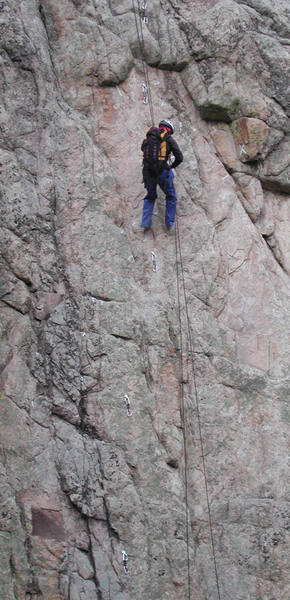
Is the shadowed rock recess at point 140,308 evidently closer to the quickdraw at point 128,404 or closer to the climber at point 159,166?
the quickdraw at point 128,404

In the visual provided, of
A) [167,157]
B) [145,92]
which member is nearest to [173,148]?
[167,157]

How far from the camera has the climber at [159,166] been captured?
46.7 feet

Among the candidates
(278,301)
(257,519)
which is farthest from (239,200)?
(257,519)

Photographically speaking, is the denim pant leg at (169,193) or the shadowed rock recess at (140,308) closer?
the shadowed rock recess at (140,308)

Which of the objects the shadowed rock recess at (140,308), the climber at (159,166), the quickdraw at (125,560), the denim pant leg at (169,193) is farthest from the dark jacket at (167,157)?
the quickdraw at (125,560)

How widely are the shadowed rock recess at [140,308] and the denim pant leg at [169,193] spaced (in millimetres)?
371

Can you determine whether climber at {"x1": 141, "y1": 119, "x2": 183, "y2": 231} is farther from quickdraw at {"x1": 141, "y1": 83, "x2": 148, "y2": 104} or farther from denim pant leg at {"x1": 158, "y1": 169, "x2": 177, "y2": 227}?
quickdraw at {"x1": 141, "y1": 83, "x2": 148, "y2": 104}

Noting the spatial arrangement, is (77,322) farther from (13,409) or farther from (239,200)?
(239,200)

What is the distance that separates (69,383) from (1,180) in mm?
3780

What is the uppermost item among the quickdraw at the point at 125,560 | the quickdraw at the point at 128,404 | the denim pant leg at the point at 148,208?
the denim pant leg at the point at 148,208

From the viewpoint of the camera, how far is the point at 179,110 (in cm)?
1612

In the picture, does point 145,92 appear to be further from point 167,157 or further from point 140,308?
point 140,308

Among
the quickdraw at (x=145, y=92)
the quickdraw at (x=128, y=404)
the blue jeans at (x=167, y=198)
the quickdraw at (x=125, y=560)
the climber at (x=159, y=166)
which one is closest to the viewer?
the quickdraw at (x=125, y=560)

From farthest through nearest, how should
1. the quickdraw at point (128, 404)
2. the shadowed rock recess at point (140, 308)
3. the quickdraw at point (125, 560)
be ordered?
1. the quickdraw at point (128, 404)
2. the shadowed rock recess at point (140, 308)
3. the quickdraw at point (125, 560)
